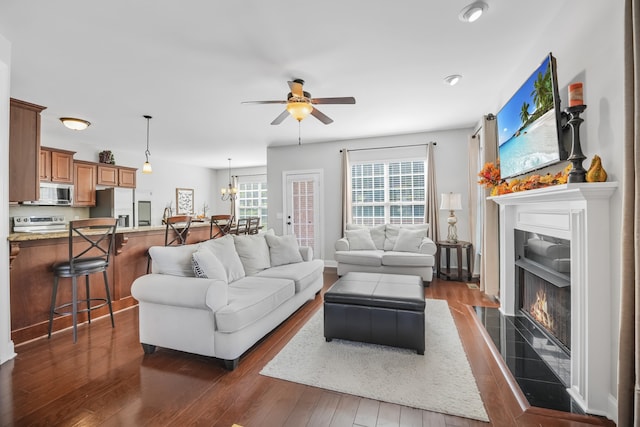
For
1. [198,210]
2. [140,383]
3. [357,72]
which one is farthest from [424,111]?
[198,210]

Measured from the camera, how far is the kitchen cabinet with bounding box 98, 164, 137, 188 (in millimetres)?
6117

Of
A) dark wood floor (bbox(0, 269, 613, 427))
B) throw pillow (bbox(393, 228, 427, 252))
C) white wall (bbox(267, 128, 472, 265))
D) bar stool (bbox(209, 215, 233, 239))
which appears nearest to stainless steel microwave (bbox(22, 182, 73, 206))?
bar stool (bbox(209, 215, 233, 239))

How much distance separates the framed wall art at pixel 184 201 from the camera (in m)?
8.27

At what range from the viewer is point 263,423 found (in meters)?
1.59

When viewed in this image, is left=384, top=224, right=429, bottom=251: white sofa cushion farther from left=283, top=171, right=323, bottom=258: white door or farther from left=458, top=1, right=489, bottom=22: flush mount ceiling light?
left=458, top=1, right=489, bottom=22: flush mount ceiling light

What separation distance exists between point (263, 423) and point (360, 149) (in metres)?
5.02

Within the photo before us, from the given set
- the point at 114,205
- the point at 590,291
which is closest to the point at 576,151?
the point at 590,291

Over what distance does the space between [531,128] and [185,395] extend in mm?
3299

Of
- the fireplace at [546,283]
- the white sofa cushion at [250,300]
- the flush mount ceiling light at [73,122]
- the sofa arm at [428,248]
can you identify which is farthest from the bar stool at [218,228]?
the fireplace at [546,283]

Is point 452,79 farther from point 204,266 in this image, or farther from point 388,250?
point 204,266

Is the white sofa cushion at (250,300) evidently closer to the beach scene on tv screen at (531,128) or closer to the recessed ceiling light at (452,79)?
the beach scene on tv screen at (531,128)

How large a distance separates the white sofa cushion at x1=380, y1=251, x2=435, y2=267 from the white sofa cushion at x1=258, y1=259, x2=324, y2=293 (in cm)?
125

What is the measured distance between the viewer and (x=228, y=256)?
301cm

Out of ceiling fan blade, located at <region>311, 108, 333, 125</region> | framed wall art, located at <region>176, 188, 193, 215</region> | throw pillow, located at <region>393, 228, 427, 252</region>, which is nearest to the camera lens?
ceiling fan blade, located at <region>311, 108, 333, 125</region>
